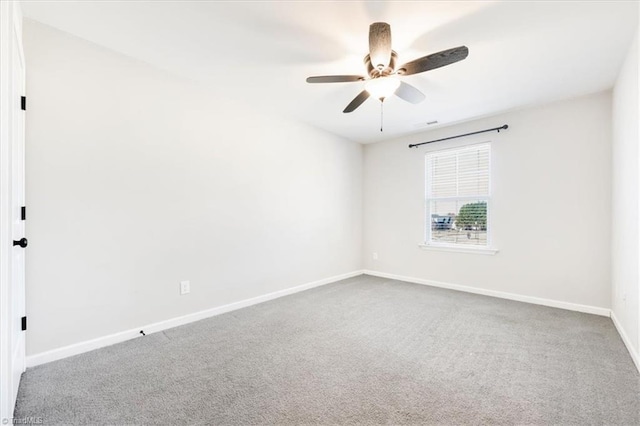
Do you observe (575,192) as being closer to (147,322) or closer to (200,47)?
(200,47)

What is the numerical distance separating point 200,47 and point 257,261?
2.34 metres

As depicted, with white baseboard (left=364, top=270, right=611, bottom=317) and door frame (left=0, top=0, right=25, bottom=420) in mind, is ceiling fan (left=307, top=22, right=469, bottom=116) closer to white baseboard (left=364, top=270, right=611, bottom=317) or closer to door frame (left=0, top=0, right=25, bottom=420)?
door frame (left=0, top=0, right=25, bottom=420)

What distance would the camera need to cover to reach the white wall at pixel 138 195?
2156 millimetres

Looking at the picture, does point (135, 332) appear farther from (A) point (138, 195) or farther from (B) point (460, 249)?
(B) point (460, 249)

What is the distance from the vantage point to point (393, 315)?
3174mm

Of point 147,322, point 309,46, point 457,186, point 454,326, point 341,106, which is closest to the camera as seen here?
point 309,46

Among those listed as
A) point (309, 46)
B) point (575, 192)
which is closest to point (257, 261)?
point (309, 46)

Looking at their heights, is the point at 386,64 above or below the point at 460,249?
above

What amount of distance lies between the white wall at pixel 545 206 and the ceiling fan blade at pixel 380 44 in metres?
2.68

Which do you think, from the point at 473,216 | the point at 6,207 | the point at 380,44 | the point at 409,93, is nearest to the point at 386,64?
the point at 380,44

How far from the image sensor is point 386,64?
81.7 inches

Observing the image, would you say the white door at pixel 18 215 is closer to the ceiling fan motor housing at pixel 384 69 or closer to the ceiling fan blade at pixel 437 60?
the ceiling fan motor housing at pixel 384 69

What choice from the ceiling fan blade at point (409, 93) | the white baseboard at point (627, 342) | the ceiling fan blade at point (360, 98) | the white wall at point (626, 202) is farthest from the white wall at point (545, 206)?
the ceiling fan blade at point (360, 98)

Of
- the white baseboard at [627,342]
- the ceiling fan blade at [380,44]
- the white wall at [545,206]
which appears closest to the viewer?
the ceiling fan blade at [380,44]
